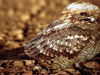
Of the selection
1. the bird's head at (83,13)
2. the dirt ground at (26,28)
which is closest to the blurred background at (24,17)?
the dirt ground at (26,28)

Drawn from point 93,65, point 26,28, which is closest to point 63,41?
point 93,65

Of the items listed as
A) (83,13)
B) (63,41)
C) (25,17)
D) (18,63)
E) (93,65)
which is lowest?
(93,65)

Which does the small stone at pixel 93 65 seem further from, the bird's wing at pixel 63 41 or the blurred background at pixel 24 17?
the blurred background at pixel 24 17

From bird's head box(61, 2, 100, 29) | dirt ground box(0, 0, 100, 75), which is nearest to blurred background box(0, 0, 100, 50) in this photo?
dirt ground box(0, 0, 100, 75)

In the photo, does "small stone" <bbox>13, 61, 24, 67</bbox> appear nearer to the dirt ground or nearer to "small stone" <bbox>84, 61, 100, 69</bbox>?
the dirt ground

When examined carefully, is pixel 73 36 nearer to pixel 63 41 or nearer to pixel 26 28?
pixel 63 41

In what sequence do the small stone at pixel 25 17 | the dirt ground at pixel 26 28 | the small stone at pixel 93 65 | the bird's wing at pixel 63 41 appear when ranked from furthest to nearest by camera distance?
1. the small stone at pixel 25 17
2. the small stone at pixel 93 65
3. the dirt ground at pixel 26 28
4. the bird's wing at pixel 63 41
